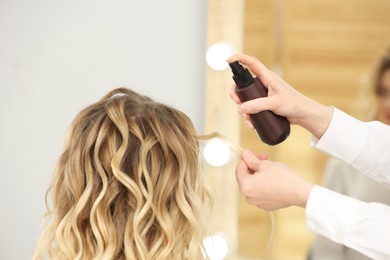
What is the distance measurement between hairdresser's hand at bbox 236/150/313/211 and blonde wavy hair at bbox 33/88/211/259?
10 cm

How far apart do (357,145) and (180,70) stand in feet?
3.02

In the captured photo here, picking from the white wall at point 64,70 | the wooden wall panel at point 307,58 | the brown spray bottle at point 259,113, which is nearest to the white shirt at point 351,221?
the brown spray bottle at point 259,113

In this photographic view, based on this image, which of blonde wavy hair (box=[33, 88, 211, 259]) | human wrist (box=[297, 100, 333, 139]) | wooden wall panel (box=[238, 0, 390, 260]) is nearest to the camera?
blonde wavy hair (box=[33, 88, 211, 259])

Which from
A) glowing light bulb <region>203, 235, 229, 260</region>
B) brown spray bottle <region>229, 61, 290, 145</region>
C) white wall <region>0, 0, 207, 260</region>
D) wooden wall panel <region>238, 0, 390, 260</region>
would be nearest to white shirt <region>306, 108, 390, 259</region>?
brown spray bottle <region>229, 61, 290, 145</region>

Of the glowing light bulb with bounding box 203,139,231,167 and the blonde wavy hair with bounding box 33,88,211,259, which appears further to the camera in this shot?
the glowing light bulb with bounding box 203,139,231,167

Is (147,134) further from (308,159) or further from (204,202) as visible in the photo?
(308,159)

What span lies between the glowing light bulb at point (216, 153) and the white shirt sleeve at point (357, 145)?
2.26 ft

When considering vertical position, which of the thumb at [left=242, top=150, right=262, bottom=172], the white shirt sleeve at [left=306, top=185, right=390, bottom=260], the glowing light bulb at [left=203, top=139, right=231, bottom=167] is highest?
the thumb at [left=242, top=150, right=262, bottom=172]

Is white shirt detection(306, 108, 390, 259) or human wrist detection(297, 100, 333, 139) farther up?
human wrist detection(297, 100, 333, 139)

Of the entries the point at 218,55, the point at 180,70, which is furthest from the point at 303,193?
the point at 180,70

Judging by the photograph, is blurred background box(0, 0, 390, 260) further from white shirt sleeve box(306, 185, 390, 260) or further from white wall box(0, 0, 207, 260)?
white shirt sleeve box(306, 185, 390, 260)

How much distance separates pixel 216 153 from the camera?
74.5 inches

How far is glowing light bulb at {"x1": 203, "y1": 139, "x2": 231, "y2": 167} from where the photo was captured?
189 centimetres

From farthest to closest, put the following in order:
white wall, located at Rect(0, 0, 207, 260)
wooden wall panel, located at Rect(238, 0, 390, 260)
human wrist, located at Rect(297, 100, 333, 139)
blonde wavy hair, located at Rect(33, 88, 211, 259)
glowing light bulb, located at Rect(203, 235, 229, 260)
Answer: white wall, located at Rect(0, 0, 207, 260) → glowing light bulb, located at Rect(203, 235, 229, 260) → wooden wall panel, located at Rect(238, 0, 390, 260) → human wrist, located at Rect(297, 100, 333, 139) → blonde wavy hair, located at Rect(33, 88, 211, 259)
